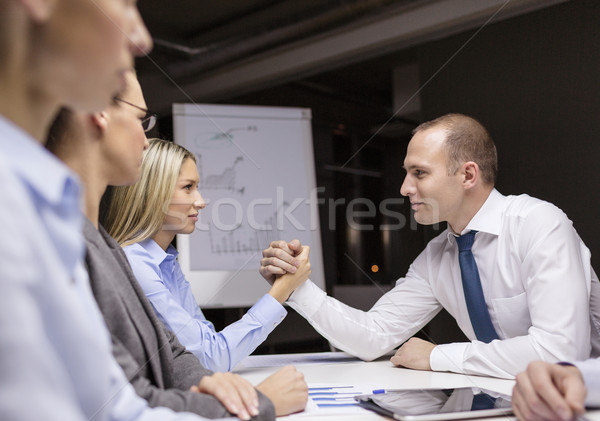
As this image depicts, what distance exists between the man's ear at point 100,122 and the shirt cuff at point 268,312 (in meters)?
0.91

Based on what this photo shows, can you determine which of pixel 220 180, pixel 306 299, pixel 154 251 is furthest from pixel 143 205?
pixel 220 180

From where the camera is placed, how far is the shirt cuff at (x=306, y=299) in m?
2.03

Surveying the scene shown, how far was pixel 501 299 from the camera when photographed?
1.88 metres

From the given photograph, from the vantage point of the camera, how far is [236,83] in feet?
16.6

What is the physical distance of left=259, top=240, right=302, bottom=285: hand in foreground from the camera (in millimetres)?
1969

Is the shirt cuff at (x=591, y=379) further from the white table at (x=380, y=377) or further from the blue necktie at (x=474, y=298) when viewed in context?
the blue necktie at (x=474, y=298)

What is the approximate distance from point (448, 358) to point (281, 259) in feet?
2.16

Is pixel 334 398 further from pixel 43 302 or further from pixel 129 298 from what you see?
pixel 43 302

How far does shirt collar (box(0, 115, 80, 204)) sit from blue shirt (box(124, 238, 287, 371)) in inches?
41.5

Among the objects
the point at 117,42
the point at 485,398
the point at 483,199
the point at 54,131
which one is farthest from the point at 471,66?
the point at 117,42

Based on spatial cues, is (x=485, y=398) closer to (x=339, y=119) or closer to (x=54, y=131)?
(x=54, y=131)

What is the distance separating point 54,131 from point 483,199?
1.60m

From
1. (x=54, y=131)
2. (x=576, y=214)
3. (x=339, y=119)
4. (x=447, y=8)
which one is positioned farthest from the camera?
(x=339, y=119)

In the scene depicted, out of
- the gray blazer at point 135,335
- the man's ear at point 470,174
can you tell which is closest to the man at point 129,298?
the gray blazer at point 135,335
